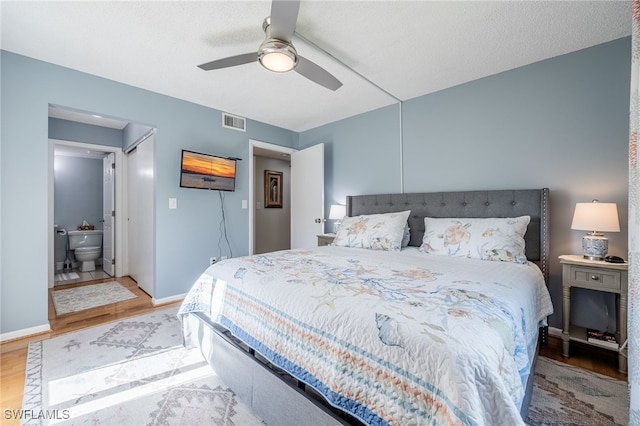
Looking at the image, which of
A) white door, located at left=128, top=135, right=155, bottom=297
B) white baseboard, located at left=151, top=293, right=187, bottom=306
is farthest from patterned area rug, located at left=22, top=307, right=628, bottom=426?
white door, located at left=128, top=135, right=155, bottom=297

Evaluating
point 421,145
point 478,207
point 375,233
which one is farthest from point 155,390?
point 421,145

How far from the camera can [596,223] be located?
1.93 metres

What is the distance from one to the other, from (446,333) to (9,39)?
11.8 ft

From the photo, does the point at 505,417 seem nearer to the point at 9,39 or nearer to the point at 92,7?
the point at 92,7

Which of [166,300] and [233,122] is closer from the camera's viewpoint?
[166,300]

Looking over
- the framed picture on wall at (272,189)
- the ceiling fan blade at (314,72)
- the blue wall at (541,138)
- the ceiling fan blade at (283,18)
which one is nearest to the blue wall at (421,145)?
the blue wall at (541,138)

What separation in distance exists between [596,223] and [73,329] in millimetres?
4398

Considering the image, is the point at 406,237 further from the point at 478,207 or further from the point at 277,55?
the point at 277,55

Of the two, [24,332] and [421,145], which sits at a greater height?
[421,145]

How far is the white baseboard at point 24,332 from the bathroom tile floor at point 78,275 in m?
2.03

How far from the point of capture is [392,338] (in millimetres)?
932

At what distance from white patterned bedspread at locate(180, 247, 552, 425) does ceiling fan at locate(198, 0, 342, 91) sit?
1.35 meters

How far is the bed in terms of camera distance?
0.83 metres

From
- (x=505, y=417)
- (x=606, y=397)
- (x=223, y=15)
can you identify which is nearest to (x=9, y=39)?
(x=223, y=15)
